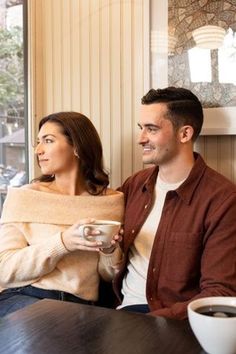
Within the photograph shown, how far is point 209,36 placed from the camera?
179 centimetres

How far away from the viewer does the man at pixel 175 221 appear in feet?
4.66

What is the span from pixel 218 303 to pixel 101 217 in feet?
2.74

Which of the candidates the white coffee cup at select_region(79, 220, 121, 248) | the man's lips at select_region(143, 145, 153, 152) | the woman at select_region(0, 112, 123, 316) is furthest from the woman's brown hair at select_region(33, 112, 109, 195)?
the white coffee cup at select_region(79, 220, 121, 248)

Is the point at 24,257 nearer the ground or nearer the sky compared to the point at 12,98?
nearer the ground

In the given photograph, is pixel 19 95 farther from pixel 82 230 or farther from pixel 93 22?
pixel 82 230

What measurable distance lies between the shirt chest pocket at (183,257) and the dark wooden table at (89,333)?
0.38 metres

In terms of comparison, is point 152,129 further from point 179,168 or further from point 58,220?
point 58,220

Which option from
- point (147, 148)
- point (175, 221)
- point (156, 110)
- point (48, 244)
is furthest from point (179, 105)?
point (48, 244)

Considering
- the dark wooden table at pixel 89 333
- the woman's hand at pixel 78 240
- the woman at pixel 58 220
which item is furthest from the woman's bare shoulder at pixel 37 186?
the dark wooden table at pixel 89 333

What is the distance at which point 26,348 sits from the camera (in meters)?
0.95

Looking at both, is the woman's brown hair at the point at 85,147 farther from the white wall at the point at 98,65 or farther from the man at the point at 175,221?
the white wall at the point at 98,65

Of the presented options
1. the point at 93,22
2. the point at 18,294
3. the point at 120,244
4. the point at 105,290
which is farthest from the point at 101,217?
the point at 93,22

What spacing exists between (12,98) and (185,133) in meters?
1.03

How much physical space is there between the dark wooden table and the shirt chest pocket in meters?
0.38
